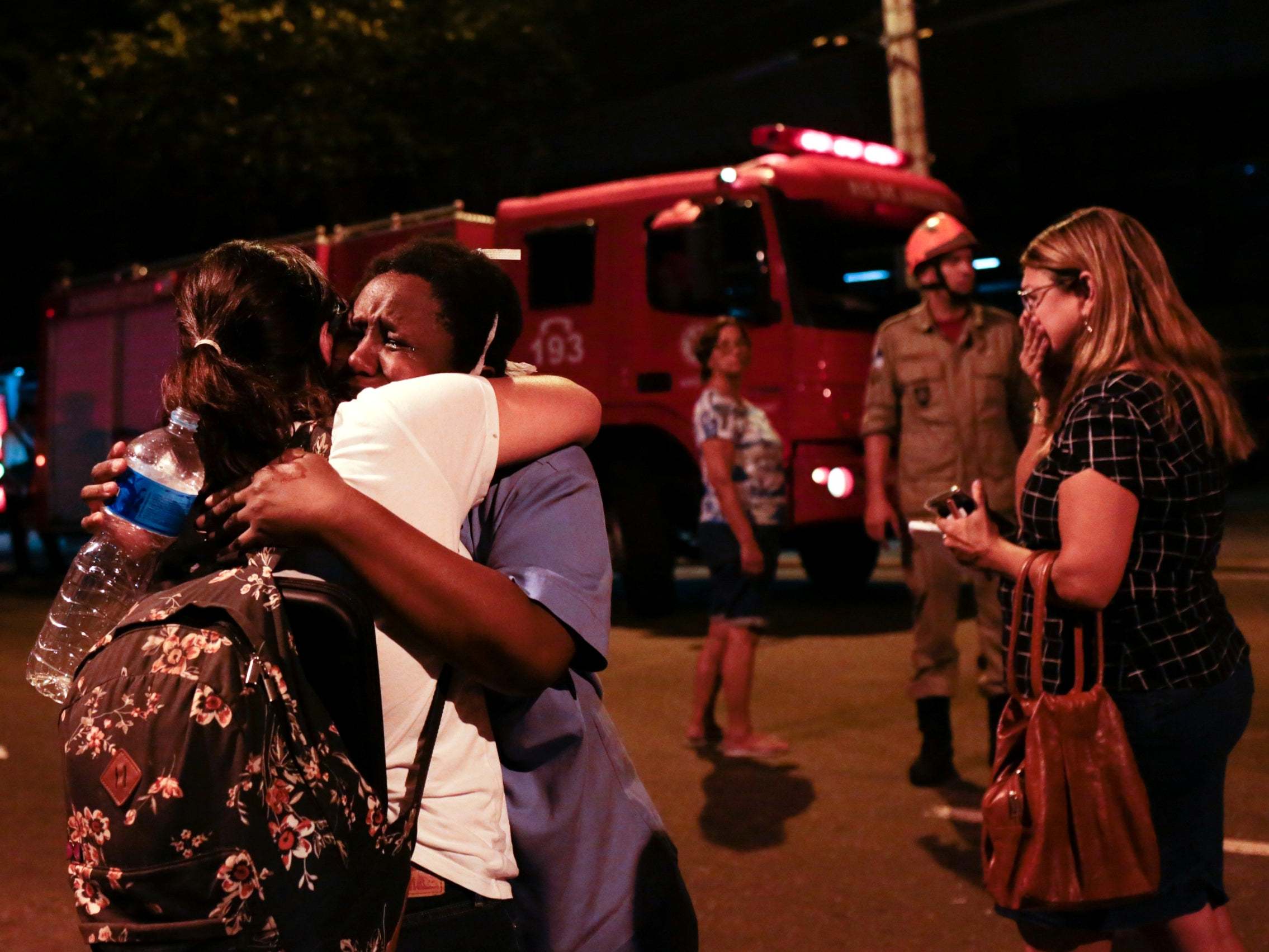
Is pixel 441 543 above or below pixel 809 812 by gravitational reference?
above

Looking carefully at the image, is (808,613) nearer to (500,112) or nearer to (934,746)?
(934,746)

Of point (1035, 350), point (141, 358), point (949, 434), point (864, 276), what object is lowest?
point (1035, 350)

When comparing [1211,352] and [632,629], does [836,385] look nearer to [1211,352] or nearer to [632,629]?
[632,629]

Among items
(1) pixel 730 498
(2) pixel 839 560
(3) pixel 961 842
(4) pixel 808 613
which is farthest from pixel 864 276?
(3) pixel 961 842

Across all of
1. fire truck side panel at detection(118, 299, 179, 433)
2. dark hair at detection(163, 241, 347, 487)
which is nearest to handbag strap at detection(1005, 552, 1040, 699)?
dark hair at detection(163, 241, 347, 487)

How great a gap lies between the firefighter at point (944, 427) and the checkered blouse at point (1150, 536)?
264 centimetres

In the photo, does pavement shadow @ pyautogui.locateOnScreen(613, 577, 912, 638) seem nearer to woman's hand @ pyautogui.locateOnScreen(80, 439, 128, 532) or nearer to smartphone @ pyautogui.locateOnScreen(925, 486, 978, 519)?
smartphone @ pyautogui.locateOnScreen(925, 486, 978, 519)

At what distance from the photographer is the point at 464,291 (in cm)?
167

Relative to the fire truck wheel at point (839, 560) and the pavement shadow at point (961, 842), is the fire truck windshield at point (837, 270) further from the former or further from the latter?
the pavement shadow at point (961, 842)

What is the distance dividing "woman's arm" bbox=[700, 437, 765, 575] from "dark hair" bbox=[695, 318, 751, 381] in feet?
1.15

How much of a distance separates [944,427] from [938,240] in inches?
27.8

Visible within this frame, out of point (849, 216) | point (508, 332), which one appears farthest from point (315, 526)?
point (849, 216)

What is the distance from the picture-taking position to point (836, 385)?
9.12m

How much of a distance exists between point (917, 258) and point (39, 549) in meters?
17.7
